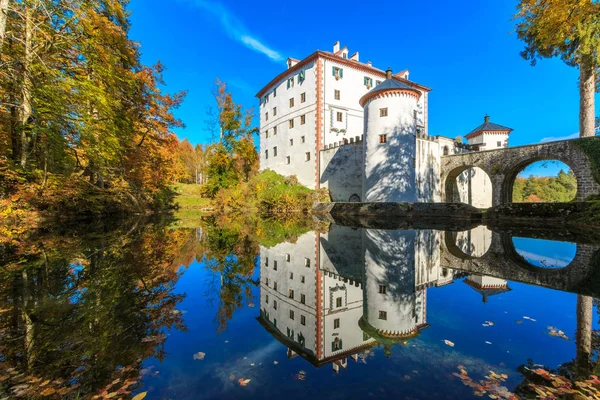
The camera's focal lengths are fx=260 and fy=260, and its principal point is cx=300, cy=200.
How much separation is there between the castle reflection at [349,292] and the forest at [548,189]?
141 ft

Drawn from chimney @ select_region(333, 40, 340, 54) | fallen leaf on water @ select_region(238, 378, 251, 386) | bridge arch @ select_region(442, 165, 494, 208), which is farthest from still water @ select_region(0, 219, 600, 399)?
chimney @ select_region(333, 40, 340, 54)

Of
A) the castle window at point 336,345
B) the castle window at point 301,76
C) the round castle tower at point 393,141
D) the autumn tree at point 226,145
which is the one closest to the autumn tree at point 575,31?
the round castle tower at point 393,141

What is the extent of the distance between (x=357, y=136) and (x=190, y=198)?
21.1m

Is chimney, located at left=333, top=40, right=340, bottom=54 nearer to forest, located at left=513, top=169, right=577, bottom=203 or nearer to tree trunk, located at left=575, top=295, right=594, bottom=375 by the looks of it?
tree trunk, located at left=575, top=295, right=594, bottom=375

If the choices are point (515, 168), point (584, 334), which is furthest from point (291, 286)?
point (515, 168)

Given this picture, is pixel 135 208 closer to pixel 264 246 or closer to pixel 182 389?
pixel 264 246

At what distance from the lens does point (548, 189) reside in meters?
39.0

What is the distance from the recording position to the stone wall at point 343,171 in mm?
23734

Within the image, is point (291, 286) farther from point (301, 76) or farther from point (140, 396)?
point (301, 76)

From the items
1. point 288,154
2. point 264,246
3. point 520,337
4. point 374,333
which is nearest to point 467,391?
point 374,333

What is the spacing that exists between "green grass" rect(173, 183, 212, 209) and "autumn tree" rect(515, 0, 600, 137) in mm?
29549

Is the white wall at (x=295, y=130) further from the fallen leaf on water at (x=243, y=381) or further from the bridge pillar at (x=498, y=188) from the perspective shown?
the fallen leaf on water at (x=243, y=381)

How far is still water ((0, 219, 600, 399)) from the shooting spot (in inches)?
80.4

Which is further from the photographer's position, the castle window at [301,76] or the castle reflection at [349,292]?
A: the castle window at [301,76]
